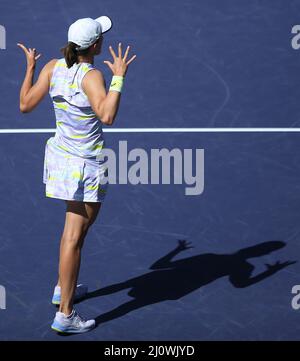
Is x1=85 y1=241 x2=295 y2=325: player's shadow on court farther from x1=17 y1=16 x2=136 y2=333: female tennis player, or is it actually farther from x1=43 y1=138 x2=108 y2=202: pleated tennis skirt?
x1=43 y1=138 x2=108 y2=202: pleated tennis skirt

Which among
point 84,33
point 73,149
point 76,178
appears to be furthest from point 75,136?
point 84,33

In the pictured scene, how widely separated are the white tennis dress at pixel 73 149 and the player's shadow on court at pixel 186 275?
1065 mm

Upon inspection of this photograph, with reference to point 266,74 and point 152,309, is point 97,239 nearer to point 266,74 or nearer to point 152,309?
point 152,309

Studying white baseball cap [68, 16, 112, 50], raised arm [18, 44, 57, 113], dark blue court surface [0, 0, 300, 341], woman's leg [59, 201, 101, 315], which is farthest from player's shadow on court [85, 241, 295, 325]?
white baseball cap [68, 16, 112, 50]

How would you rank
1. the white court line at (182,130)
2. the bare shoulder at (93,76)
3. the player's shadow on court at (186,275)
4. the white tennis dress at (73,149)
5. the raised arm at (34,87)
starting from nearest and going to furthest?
1. the bare shoulder at (93,76)
2. the white tennis dress at (73,149)
3. the raised arm at (34,87)
4. the player's shadow on court at (186,275)
5. the white court line at (182,130)

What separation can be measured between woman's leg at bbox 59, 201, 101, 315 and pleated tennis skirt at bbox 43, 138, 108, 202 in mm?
102

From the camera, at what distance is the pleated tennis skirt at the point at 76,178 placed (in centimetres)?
714

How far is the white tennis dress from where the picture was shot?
7.05m

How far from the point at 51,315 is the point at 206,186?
85.3 inches

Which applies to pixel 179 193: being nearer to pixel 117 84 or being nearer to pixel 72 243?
pixel 72 243

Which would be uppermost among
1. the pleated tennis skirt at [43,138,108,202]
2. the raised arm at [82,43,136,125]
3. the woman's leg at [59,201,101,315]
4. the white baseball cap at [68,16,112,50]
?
the white baseball cap at [68,16,112,50]

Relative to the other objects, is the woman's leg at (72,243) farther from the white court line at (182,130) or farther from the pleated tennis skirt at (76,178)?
the white court line at (182,130)

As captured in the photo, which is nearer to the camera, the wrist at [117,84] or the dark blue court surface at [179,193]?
the wrist at [117,84]

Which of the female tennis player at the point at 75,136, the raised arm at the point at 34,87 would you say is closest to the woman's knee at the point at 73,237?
the female tennis player at the point at 75,136
